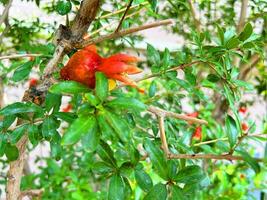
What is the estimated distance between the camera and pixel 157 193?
54cm

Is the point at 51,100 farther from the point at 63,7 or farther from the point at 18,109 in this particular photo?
the point at 63,7

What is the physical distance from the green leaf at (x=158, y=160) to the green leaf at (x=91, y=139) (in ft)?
0.41

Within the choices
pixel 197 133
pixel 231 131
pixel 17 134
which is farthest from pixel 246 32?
pixel 197 133

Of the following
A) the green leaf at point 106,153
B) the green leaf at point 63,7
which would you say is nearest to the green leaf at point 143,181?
the green leaf at point 106,153

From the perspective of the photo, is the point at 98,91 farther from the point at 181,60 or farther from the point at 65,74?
the point at 181,60

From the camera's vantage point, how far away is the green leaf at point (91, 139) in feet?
1.41

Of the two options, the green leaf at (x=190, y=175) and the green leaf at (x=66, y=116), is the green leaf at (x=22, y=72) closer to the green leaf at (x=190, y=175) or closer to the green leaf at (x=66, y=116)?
the green leaf at (x=66, y=116)

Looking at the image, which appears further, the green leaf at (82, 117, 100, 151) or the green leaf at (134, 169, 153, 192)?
the green leaf at (134, 169, 153, 192)

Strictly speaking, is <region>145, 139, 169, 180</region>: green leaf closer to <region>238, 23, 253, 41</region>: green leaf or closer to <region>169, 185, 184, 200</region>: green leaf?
<region>169, 185, 184, 200</region>: green leaf

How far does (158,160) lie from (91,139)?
14cm

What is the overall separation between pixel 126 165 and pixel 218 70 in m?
0.19

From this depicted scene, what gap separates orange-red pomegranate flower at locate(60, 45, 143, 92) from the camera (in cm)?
50

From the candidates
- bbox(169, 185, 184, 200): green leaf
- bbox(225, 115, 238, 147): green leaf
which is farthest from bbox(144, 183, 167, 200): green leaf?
bbox(225, 115, 238, 147): green leaf

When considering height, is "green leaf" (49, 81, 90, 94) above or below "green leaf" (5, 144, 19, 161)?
above
